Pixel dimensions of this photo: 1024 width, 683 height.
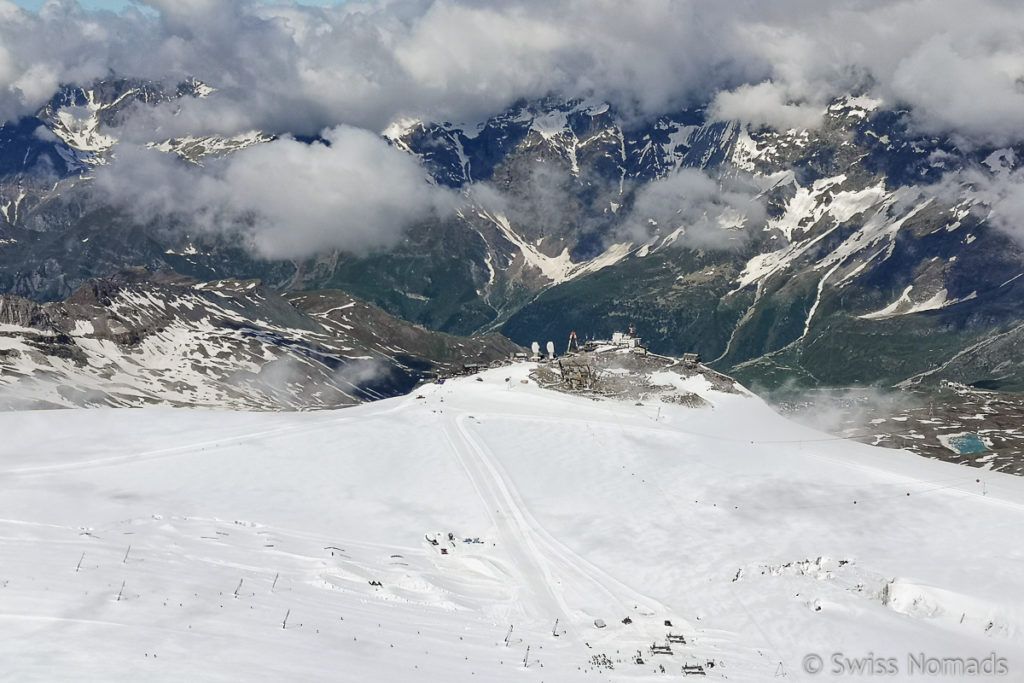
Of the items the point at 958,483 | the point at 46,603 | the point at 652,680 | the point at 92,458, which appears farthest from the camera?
the point at 958,483

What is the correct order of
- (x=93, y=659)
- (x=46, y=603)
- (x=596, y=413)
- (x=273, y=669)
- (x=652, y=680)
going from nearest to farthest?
1. (x=93, y=659)
2. (x=273, y=669)
3. (x=46, y=603)
4. (x=652, y=680)
5. (x=596, y=413)

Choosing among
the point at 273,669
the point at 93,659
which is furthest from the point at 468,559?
the point at 93,659

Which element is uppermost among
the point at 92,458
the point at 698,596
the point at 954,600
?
the point at 954,600

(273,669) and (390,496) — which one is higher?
(273,669)

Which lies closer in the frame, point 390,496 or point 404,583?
point 404,583

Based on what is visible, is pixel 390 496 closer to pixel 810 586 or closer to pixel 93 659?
pixel 810 586

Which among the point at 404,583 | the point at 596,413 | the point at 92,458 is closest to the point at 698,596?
the point at 404,583
